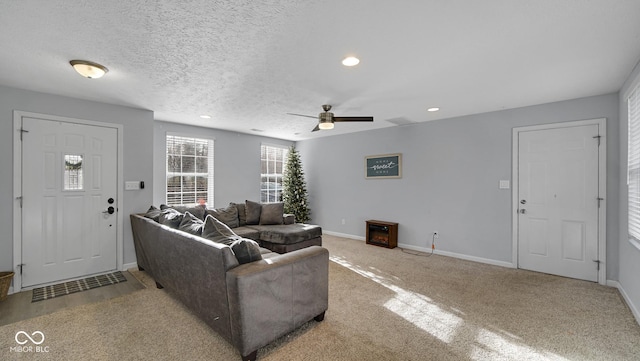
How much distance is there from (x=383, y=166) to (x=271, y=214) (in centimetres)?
253

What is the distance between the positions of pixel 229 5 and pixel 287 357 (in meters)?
2.49

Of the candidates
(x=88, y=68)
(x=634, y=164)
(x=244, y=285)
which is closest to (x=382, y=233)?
(x=634, y=164)

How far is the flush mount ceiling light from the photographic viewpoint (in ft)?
8.09

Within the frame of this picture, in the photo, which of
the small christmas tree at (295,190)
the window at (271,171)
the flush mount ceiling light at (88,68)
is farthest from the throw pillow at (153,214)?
the small christmas tree at (295,190)

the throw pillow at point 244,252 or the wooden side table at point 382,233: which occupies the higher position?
the throw pillow at point 244,252

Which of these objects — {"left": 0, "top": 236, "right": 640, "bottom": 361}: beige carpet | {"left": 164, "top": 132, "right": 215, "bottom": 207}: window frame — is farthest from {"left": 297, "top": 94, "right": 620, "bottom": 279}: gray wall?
{"left": 164, "top": 132, "right": 215, "bottom": 207}: window frame

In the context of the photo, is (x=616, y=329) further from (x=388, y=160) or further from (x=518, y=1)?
(x=388, y=160)

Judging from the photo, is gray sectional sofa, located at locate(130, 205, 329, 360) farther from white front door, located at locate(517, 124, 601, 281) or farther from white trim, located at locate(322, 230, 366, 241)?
white trim, located at locate(322, 230, 366, 241)

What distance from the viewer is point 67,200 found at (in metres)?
3.54

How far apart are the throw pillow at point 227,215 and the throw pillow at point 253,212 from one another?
21 cm

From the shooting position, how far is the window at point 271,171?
6762mm

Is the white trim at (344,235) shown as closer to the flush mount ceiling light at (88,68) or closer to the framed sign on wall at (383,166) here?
the framed sign on wall at (383,166)

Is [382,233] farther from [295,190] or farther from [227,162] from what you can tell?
[227,162]

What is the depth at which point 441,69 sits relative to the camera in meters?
2.70
